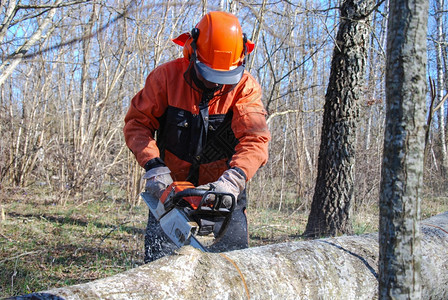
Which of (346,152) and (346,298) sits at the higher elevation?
(346,152)

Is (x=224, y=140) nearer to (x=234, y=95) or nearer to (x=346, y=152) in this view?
(x=234, y=95)

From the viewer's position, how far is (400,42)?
1397 millimetres

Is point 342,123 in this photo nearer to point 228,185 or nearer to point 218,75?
point 218,75

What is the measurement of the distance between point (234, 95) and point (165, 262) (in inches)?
61.5

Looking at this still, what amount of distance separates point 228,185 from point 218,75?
0.76 m

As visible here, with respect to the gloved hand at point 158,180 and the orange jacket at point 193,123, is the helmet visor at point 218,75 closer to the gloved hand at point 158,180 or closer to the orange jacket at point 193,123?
the orange jacket at point 193,123

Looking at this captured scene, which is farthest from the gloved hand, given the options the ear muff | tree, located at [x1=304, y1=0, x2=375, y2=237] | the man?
tree, located at [x1=304, y1=0, x2=375, y2=237]

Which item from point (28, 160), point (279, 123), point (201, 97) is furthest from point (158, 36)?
point (279, 123)

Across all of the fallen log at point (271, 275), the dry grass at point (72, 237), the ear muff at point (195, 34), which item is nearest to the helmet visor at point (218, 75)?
the ear muff at point (195, 34)

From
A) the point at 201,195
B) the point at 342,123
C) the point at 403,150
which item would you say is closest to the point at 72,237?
the point at 201,195

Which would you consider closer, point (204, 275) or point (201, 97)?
point (204, 275)

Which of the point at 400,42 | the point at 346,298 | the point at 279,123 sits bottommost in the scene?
the point at 346,298

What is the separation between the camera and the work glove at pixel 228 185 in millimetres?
2229

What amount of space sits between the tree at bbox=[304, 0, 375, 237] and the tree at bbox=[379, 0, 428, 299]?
3.69 meters
